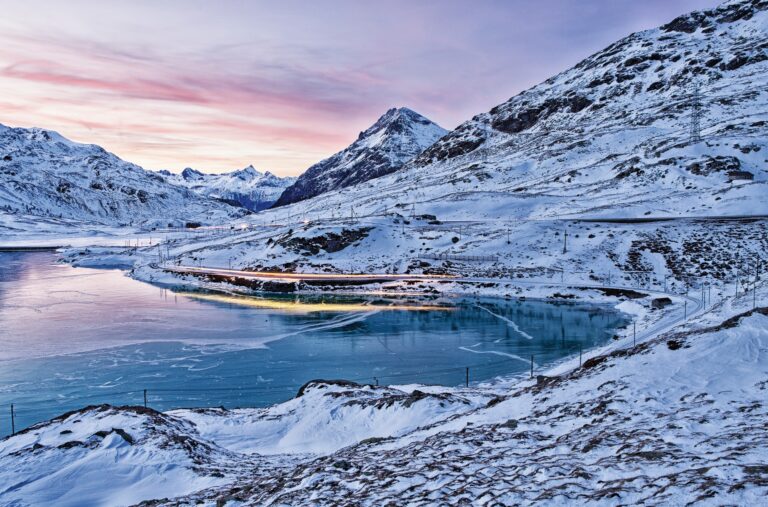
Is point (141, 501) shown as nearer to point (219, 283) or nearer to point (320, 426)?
point (320, 426)

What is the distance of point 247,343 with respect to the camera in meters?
43.2

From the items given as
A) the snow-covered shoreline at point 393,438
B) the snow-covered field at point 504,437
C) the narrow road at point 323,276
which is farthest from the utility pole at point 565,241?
the snow-covered shoreline at point 393,438

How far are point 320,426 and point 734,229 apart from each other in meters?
69.4

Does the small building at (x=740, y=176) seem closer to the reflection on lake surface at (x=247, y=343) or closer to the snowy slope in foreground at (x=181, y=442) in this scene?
the reflection on lake surface at (x=247, y=343)

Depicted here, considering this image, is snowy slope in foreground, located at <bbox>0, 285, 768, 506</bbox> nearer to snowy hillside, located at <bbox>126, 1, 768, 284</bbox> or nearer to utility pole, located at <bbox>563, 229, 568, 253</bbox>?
snowy hillside, located at <bbox>126, 1, 768, 284</bbox>

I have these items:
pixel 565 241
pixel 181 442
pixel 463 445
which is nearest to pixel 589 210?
pixel 565 241

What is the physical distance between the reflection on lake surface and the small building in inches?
2278

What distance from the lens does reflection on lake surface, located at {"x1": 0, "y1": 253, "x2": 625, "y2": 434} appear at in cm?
3142

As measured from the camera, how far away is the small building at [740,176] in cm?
9293

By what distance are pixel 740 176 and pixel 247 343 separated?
93.7 m

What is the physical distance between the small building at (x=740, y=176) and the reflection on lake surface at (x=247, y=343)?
57.9 metres

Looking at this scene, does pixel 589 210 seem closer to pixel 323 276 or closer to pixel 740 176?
pixel 740 176

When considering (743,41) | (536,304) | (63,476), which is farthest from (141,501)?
(743,41)

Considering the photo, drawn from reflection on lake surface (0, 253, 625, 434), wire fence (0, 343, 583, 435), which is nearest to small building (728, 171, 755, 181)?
reflection on lake surface (0, 253, 625, 434)
